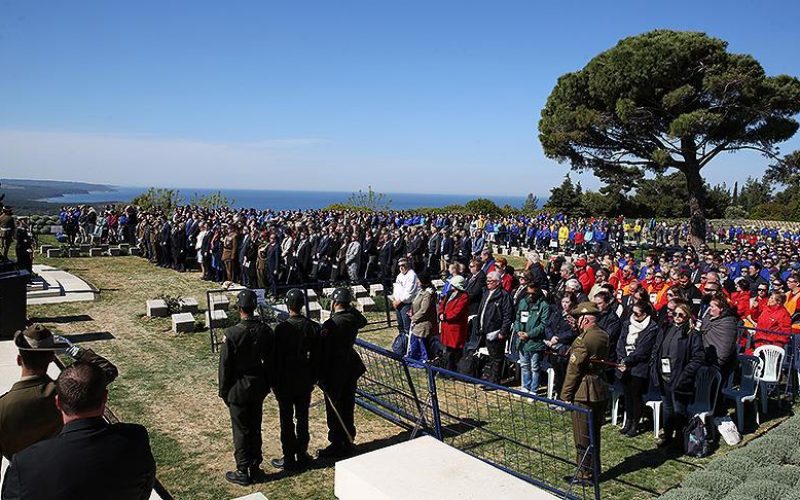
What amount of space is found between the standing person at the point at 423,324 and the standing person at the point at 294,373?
3.12 m

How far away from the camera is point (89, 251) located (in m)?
22.9

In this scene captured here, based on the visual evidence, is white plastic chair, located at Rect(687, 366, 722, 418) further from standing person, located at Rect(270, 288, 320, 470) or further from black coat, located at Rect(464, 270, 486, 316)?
standing person, located at Rect(270, 288, 320, 470)

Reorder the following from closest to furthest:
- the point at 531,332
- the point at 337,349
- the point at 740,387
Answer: the point at 337,349 → the point at 740,387 → the point at 531,332

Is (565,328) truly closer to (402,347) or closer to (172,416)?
(402,347)

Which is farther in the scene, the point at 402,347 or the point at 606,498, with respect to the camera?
the point at 402,347

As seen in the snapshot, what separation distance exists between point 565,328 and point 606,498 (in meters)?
2.74

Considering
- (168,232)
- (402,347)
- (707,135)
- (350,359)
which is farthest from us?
(707,135)

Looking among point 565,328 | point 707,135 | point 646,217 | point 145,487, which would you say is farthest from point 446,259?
point 646,217

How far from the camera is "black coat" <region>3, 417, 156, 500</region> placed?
2.60 meters

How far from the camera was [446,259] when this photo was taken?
19.8m

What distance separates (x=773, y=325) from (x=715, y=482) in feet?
19.1

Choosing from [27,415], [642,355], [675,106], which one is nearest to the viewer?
[27,415]

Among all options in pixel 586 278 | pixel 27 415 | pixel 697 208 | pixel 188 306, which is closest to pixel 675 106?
pixel 697 208

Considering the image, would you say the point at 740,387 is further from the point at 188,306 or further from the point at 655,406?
the point at 188,306
